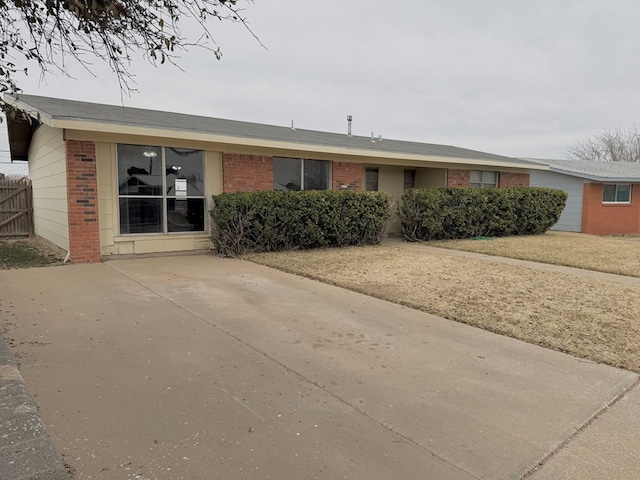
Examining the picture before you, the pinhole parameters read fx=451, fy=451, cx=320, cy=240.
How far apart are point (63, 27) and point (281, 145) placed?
6.87 metres

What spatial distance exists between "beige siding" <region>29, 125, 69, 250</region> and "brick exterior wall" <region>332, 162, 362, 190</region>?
264 inches

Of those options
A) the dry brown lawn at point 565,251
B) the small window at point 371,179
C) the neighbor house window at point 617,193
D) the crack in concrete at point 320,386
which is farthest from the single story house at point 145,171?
the neighbor house window at point 617,193

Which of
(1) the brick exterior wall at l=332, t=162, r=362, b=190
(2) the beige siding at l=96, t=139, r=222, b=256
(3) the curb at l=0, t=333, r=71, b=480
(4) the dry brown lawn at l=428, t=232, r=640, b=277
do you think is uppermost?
(1) the brick exterior wall at l=332, t=162, r=362, b=190

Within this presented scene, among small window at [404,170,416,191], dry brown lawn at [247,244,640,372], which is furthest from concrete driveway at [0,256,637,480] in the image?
small window at [404,170,416,191]

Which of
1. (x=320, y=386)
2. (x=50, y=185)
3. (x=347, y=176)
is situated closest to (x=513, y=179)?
(x=347, y=176)

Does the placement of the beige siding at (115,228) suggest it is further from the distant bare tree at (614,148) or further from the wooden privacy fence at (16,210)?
the distant bare tree at (614,148)

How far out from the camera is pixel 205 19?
12.3ft

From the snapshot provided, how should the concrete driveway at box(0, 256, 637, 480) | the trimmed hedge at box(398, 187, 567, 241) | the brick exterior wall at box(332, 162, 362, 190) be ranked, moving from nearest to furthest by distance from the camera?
the concrete driveway at box(0, 256, 637, 480) → the brick exterior wall at box(332, 162, 362, 190) → the trimmed hedge at box(398, 187, 567, 241)

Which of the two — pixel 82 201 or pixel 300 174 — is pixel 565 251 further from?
pixel 82 201

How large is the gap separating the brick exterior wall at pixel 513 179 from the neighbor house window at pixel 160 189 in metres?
11.7

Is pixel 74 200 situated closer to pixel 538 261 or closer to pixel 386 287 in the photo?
pixel 386 287

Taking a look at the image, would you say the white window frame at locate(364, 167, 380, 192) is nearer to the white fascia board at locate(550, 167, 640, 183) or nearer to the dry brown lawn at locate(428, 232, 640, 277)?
the dry brown lawn at locate(428, 232, 640, 277)

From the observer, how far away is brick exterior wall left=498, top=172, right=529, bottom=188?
1703 centimetres

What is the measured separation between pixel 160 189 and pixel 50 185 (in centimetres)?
332
